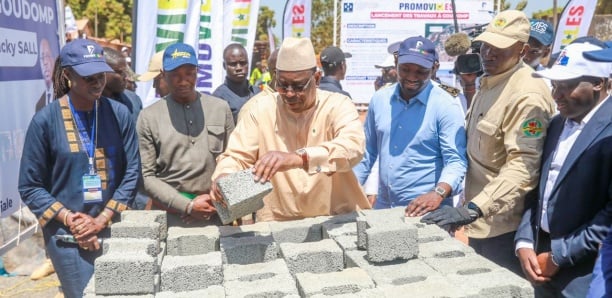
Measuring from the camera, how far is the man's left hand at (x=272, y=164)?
2.49m

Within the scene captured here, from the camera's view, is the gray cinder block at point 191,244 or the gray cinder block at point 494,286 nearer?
the gray cinder block at point 494,286

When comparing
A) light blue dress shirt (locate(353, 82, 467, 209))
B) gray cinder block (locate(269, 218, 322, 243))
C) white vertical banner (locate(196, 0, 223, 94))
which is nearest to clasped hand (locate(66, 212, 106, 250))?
gray cinder block (locate(269, 218, 322, 243))

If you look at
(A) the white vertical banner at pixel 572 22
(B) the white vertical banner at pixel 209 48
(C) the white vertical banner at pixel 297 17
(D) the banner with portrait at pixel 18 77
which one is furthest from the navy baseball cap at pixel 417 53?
(A) the white vertical banner at pixel 572 22

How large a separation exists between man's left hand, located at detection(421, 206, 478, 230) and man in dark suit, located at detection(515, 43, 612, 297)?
346 mm

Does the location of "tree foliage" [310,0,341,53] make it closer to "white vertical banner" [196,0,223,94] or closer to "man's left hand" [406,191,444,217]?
"white vertical banner" [196,0,223,94]

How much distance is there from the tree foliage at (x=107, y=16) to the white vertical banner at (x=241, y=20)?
72.2ft

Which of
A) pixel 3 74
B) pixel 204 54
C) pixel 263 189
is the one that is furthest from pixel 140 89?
pixel 263 189

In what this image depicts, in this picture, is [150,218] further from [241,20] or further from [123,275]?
[241,20]

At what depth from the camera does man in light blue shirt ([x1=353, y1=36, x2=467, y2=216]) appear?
3.64 m

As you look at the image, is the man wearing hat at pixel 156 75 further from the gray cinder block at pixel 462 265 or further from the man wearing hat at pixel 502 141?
the gray cinder block at pixel 462 265

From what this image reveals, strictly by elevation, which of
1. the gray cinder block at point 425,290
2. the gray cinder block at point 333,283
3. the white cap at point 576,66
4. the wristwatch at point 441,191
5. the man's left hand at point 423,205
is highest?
the white cap at point 576,66

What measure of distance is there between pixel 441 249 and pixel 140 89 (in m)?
4.05

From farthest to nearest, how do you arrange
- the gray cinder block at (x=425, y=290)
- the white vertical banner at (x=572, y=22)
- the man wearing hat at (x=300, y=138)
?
the white vertical banner at (x=572, y=22)
the man wearing hat at (x=300, y=138)
the gray cinder block at (x=425, y=290)

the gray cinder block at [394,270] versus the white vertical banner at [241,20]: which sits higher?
the white vertical banner at [241,20]
